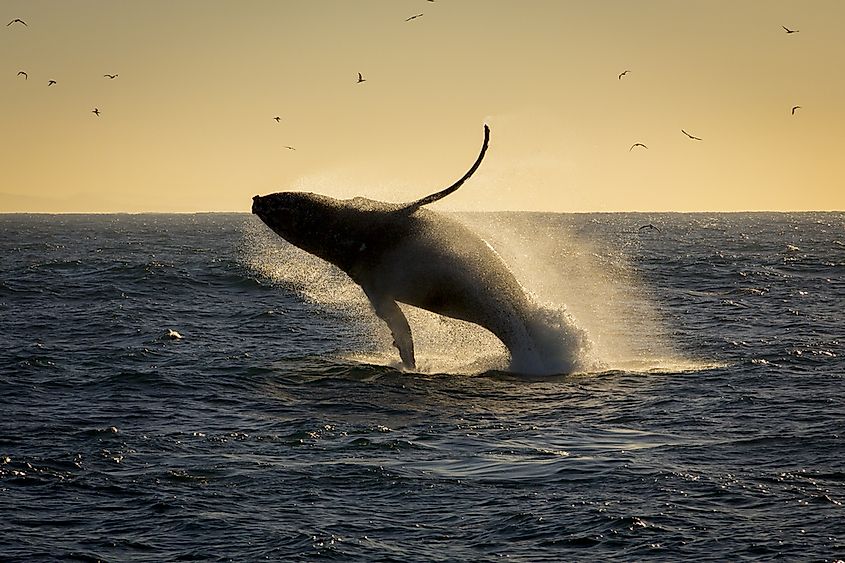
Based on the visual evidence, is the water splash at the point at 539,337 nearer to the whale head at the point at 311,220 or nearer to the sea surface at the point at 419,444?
the sea surface at the point at 419,444

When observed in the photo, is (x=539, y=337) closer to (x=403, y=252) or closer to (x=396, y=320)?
(x=396, y=320)

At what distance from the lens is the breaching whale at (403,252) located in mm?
24359

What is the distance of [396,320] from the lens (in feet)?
82.5

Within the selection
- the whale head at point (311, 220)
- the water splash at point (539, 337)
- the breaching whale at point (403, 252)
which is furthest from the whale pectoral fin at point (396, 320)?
the whale head at point (311, 220)

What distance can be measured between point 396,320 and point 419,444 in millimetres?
6828

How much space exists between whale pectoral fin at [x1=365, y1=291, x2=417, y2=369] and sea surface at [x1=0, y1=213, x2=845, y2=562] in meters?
0.87

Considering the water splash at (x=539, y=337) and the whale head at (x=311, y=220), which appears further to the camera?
the water splash at (x=539, y=337)

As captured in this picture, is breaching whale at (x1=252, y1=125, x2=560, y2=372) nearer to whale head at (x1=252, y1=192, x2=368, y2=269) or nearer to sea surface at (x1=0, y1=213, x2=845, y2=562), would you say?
whale head at (x1=252, y1=192, x2=368, y2=269)

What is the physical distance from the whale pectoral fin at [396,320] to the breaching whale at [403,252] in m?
0.03

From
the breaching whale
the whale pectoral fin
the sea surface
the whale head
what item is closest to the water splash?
the sea surface

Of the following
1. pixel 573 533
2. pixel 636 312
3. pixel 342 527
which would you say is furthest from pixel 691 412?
pixel 636 312

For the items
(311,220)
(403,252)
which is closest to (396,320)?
(403,252)

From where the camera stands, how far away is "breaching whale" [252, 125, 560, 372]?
24.4 m

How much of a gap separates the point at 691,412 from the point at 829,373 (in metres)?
6.75
